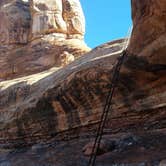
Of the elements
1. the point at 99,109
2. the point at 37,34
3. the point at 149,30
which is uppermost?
the point at 37,34

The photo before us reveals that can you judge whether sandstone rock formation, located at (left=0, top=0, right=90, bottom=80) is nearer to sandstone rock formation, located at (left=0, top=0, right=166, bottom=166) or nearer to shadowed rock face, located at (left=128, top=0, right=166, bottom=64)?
sandstone rock formation, located at (left=0, top=0, right=166, bottom=166)

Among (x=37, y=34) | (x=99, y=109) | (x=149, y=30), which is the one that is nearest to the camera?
(x=149, y=30)

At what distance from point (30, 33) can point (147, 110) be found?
55.5ft

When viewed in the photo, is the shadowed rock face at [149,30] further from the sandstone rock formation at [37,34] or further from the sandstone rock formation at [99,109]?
the sandstone rock formation at [37,34]

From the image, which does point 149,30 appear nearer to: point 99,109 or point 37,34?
point 99,109

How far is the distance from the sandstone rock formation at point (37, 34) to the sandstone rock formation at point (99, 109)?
7.86m

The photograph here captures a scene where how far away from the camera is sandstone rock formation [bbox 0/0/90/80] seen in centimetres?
2389

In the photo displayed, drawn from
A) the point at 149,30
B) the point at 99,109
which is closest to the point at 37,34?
the point at 99,109

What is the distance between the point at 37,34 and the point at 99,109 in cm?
1434

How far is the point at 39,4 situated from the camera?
86.7 ft

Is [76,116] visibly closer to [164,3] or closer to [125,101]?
[125,101]

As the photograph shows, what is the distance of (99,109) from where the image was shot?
12.3m

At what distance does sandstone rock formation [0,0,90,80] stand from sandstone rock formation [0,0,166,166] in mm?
7858

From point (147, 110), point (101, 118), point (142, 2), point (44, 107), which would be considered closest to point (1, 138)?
point (44, 107)
